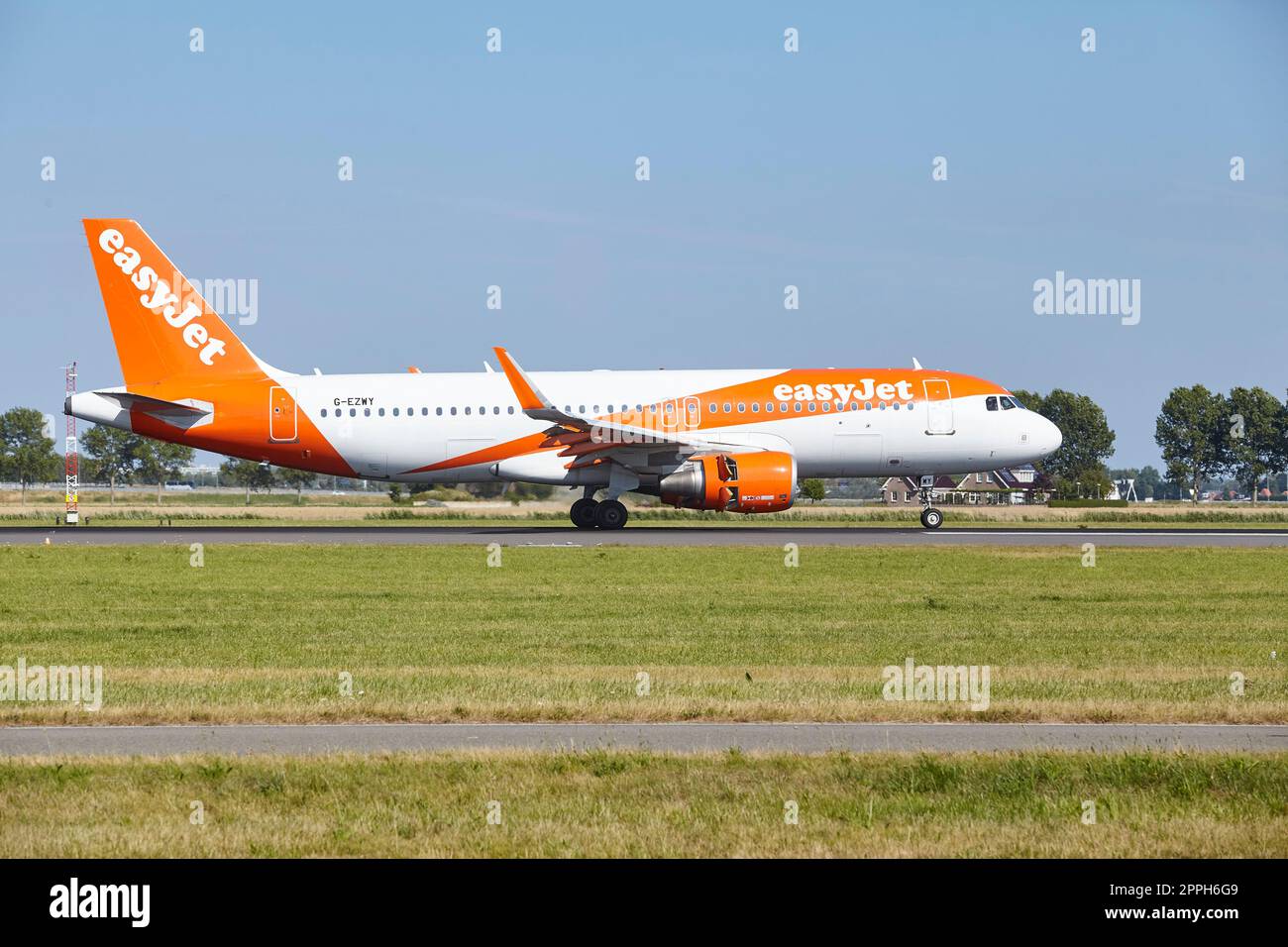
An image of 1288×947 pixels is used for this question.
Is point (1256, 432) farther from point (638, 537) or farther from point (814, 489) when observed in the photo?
point (638, 537)

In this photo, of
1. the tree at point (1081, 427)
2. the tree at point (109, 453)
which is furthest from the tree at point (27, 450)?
the tree at point (1081, 427)

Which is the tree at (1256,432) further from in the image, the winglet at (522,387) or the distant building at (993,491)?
the winglet at (522,387)

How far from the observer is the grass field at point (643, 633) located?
44.5ft

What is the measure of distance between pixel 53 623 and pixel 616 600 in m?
8.58

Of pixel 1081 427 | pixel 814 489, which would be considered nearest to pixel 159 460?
pixel 814 489

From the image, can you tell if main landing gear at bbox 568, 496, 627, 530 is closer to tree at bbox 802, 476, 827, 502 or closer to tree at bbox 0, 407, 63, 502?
tree at bbox 802, 476, 827, 502

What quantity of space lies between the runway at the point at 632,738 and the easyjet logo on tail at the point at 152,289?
1247 inches

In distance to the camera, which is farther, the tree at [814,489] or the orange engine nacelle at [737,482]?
the tree at [814,489]

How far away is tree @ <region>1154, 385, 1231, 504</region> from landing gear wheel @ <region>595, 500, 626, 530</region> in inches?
4454

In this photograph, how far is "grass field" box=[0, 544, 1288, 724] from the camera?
44.5 feet

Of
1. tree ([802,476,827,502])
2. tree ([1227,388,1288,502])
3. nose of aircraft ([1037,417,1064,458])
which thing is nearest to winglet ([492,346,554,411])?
nose of aircraft ([1037,417,1064,458])

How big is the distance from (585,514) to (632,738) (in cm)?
3098

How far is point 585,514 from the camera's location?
42875 millimetres

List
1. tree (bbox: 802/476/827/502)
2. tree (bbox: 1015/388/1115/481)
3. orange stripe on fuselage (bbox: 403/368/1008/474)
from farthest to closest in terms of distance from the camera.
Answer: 1. tree (bbox: 1015/388/1115/481)
2. tree (bbox: 802/476/827/502)
3. orange stripe on fuselage (bbox: 403/368/1008/474)
